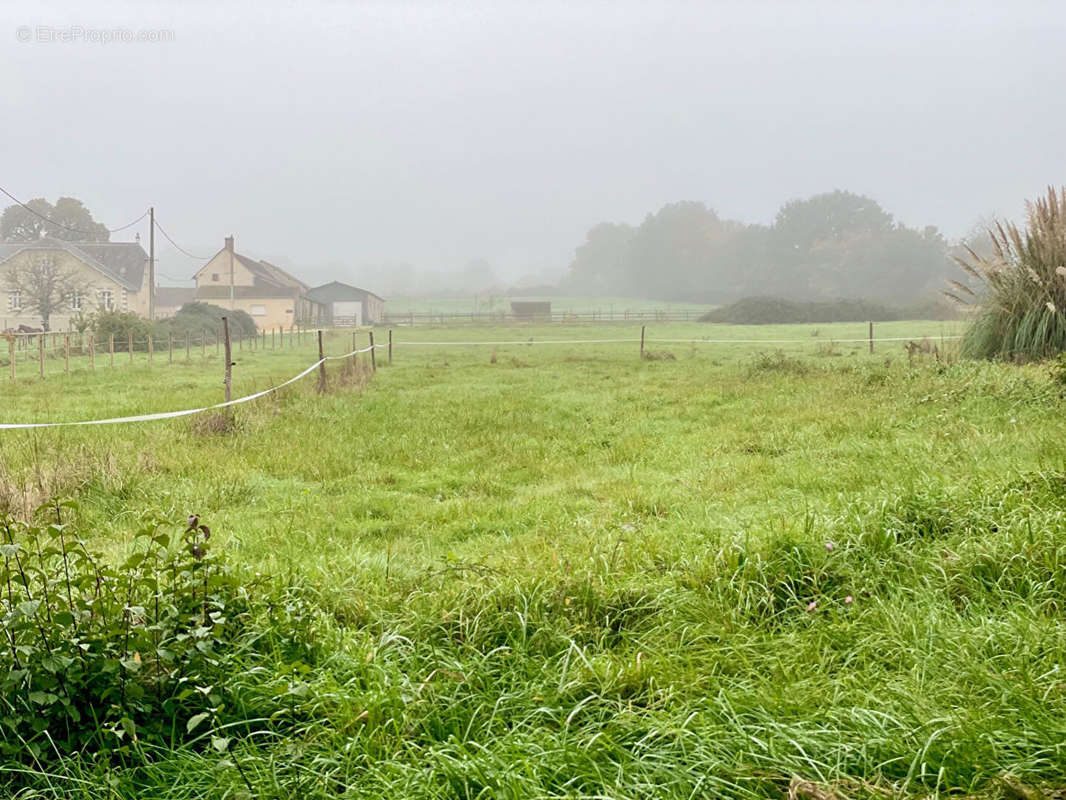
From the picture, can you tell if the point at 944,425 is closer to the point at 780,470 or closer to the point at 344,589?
the point at 780,470

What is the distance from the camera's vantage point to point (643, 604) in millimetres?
3418

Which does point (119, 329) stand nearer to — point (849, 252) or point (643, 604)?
point (643, 604)

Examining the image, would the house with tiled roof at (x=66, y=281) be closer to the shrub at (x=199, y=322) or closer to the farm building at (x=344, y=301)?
the shrub at (x=199, y=322)

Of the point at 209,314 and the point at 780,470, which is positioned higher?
the point at 209,314

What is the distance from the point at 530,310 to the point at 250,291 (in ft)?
79.8

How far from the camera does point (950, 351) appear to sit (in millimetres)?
12969

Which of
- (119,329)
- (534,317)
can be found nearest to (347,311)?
(534,317)

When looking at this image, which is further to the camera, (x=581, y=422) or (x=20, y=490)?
(x=581, y=422)

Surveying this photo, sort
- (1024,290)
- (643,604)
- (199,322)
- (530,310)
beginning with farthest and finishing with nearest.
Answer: (530,310)
(199,322)
(1024,290)
(643,604)

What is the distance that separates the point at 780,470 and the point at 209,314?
41730mm

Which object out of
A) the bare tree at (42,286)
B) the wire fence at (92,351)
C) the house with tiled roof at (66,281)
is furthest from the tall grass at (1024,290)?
the bare tree at (42,286)

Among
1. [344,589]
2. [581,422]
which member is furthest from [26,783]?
[581,422]

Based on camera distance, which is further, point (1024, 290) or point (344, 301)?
point (344, 301)

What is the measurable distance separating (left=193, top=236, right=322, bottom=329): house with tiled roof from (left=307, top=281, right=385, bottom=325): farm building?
587 centimetres
